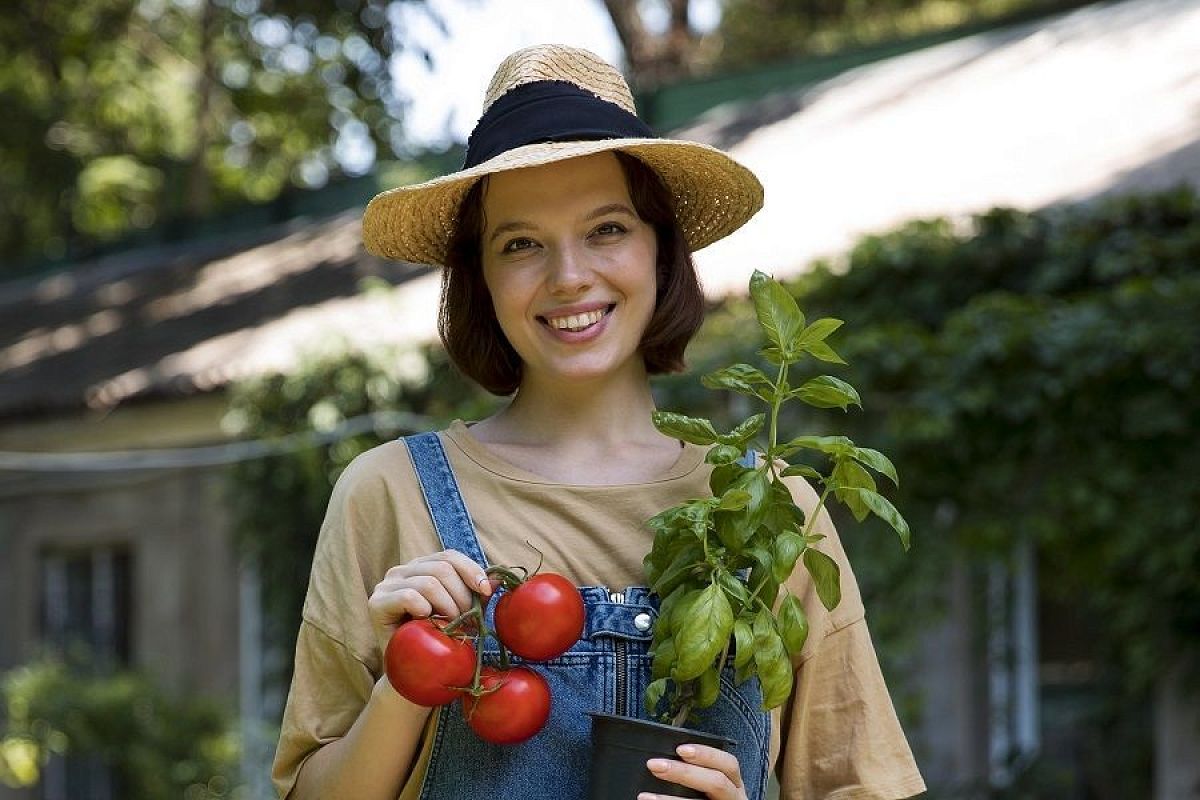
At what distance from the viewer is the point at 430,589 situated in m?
1.88

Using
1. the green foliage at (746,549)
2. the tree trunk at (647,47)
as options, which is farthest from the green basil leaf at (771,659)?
the tree trunk at (647,47)

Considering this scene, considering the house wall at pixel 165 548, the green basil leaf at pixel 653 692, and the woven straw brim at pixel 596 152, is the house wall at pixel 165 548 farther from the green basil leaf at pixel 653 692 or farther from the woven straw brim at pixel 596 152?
the green basil leaf at pixel 653 692

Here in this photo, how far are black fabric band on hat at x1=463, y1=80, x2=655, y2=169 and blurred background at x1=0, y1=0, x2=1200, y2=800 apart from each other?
10.2 feet

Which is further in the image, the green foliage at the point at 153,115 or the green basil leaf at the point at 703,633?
the green foliage at the point at 153,115

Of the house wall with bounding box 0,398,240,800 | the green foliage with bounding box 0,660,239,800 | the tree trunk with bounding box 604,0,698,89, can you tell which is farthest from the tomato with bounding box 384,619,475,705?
the tree trunk with bounding box 604,0,698,89

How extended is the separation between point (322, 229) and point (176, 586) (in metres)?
2.72

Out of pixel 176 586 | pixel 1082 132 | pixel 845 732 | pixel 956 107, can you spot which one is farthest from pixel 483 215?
pixel 176 586

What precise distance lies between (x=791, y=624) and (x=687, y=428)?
0.26 meters

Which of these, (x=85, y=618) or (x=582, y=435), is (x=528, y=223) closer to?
(x=582, y=435)

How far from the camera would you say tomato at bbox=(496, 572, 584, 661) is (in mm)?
1881

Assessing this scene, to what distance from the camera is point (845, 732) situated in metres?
2.17

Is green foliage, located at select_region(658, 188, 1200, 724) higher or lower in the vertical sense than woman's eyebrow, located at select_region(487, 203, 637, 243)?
higher

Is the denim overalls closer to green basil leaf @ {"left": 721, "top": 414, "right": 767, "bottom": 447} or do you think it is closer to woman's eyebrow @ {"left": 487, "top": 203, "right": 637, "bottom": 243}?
green basil leaf @ {"left": 721, "top": 414, "right": 767, "bottom": 447}

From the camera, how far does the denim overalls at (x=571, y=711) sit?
202 centimetres
